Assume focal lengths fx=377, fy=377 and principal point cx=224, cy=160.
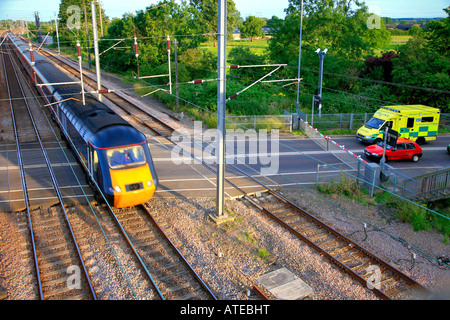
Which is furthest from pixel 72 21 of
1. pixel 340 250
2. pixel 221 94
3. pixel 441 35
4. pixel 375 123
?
pixel 340 250

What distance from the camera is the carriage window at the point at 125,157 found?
13078 mm

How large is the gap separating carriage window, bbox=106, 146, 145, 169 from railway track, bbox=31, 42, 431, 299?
4.98 m

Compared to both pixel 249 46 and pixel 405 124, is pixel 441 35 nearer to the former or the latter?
pixel 405 124

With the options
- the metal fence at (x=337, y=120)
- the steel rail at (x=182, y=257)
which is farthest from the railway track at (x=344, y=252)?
the metal fence at (x=337, y=120)

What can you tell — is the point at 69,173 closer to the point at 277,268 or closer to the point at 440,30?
the point at 277,268

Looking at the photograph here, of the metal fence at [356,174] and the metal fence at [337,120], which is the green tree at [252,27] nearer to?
the metal fence at [337,120]

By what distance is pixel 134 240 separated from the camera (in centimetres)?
1243

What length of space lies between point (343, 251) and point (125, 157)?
26.5 ft

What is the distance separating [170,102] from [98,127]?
1930 centimetres

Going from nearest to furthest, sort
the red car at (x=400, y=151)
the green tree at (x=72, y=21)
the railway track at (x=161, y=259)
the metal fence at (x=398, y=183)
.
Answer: the railway track at (x=161, y=259)
the metal fence at (x=398, y=183)
the red car at (x=400, y=151)
the green tree at (x=72, y=21)

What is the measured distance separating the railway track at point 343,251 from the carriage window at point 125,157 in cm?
498

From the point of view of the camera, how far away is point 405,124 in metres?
25.8

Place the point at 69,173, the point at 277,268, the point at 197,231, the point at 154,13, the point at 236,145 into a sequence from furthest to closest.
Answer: the point at 154,13 → the point at 236,145 → the point at 69,173 → the point at 197,231 → the point at 277,268

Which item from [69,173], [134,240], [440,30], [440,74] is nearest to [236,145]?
[69,173]
